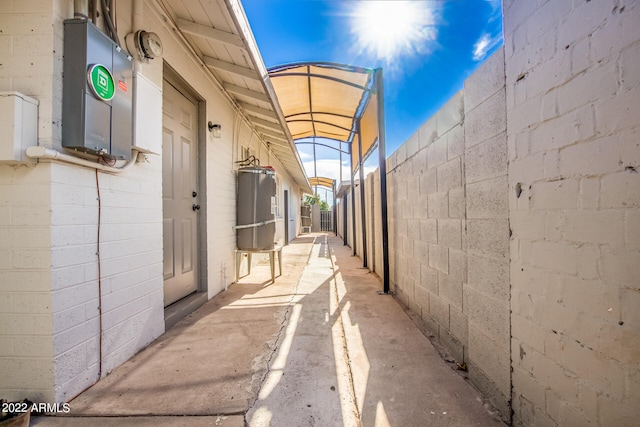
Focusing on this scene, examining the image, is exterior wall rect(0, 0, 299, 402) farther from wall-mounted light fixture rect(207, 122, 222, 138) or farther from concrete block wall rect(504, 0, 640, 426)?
concrete block wall rect(504, 0, 640, 426)

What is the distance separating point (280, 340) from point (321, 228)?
20.1 m

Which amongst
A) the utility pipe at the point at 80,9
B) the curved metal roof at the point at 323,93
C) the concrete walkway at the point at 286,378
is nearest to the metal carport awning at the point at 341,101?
the curved metal roof at the point at 323,93

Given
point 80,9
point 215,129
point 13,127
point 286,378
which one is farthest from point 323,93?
point 286,378

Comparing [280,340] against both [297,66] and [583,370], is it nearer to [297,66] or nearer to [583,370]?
[583,370]

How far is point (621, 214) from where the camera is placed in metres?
0.85

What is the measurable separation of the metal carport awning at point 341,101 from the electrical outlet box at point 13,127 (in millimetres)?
2928

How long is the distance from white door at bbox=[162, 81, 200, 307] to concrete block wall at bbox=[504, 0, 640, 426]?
2.74m

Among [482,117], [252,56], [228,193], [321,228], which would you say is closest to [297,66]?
[252,56]

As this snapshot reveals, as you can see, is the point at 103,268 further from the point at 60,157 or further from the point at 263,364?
the point at 263,364

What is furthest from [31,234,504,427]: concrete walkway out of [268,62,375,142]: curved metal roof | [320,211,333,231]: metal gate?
[320,211,333,231]: metal gate

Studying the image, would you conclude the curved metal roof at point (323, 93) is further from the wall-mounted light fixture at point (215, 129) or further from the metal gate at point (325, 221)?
the metal gate at point (325, 221)

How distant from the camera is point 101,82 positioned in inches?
61.4

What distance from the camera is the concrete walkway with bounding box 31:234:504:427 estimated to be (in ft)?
4.49

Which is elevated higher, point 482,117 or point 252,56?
point 252,56
